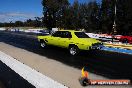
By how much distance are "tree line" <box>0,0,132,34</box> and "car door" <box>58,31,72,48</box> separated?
135ft

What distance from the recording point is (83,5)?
284 feet

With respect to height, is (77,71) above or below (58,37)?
below

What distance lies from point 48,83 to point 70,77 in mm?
1557

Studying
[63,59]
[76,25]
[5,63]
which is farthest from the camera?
[76,25]

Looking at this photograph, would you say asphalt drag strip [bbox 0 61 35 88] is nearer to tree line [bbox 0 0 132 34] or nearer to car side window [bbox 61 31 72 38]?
car side window [bbox 61 31 72 38]

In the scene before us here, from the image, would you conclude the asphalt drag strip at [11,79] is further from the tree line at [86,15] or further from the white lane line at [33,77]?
the tree line at [86,15]

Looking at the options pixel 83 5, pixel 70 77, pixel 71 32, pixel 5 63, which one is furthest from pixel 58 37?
pixel 83 5

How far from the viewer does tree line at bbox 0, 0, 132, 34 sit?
59.1m

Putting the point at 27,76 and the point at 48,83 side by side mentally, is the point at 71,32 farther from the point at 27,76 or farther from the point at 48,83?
the point at 48,83

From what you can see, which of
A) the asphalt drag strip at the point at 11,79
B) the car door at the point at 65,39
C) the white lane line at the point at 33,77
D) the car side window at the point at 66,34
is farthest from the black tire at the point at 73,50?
the asphalt drag strip at the point at 11,79

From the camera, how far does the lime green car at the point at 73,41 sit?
1566 cm

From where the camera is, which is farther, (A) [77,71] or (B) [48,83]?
(A) [77,71]

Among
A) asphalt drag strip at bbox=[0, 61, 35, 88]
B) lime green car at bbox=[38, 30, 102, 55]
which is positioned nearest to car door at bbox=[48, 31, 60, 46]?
lime green car at bbox=[38, 30, 102, 55]

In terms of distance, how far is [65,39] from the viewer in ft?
56.3
